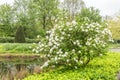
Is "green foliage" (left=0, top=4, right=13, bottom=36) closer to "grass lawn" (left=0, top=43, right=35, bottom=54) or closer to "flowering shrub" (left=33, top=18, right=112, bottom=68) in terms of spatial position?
"grass lawn" (left=0, top=43, right=35, bottom=54)

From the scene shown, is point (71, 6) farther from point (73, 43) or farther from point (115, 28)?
point (73, 43)

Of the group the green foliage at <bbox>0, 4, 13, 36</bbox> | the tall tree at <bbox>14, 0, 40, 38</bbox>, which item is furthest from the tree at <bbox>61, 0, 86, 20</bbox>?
the green foliage at <bbox>0, 4, 13, 36</bbox>

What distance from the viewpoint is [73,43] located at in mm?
10250

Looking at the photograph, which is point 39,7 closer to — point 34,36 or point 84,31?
point 34,36

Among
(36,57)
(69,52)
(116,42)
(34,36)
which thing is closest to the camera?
(69,52)

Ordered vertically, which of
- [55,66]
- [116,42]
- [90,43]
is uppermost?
[90,43]

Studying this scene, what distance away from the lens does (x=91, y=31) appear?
34.4ft

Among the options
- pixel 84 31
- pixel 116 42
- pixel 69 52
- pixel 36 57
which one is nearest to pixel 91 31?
pixel 84 31

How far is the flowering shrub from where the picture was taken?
991cm

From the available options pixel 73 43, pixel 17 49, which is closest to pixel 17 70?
pixel 73 43

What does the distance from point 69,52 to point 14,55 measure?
12054mm

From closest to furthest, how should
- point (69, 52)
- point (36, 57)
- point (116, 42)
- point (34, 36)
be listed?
point (69, 52), point (36, 57), point (34, 36), point (116, 42)

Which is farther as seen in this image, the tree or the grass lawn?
the tree

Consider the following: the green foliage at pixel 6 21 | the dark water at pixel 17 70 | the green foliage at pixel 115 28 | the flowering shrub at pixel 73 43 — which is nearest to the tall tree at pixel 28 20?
the green foliage at pixel 6 21
